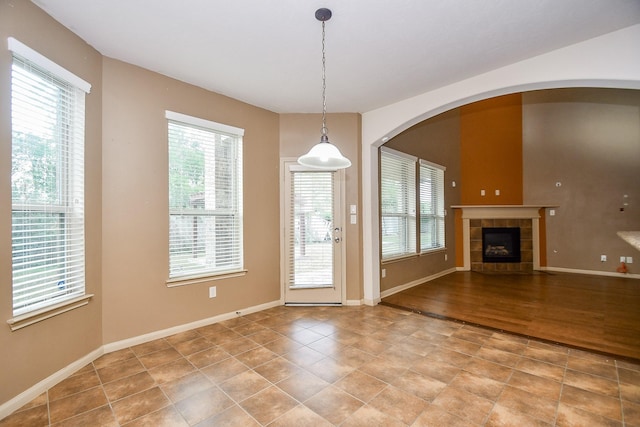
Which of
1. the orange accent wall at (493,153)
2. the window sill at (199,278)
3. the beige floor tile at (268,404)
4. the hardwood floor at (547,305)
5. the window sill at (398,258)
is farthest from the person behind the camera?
the orange accent wall at (493,153)

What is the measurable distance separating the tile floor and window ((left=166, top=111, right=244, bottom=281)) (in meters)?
0.83

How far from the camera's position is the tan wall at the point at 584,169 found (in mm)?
5750

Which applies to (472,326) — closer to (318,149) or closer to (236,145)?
(318,149)

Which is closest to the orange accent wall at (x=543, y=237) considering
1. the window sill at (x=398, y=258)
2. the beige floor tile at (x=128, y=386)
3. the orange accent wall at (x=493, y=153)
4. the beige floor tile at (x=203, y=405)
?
the orange accent wall at (x=493, y=153)

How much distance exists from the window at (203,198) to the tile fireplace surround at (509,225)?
201 inches

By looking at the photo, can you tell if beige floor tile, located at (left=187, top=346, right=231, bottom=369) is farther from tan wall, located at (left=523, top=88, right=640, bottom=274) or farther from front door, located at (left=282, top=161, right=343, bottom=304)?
tan wall, located at (left=523, top=88, right=640, bottom=274)

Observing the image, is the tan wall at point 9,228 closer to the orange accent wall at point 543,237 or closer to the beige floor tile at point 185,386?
the beige floor tile at point 185,386

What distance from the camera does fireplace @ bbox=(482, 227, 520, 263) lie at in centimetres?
662

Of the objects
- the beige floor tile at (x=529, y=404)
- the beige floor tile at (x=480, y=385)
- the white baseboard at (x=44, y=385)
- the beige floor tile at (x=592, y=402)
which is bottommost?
the beige floor tile at (x=480, y=385)

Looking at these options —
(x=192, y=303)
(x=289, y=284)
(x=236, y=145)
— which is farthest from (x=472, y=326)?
(x=236, y=145)

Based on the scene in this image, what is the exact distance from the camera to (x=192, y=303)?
10.7ft

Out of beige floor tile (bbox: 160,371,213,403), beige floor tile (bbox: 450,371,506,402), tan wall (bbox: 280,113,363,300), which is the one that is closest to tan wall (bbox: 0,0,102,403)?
beige floor tile (bbox: 160,371,213,403)

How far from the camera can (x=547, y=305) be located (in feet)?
13.2

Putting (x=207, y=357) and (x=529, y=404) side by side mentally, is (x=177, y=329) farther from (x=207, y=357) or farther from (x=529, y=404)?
(x=529, y=404)
